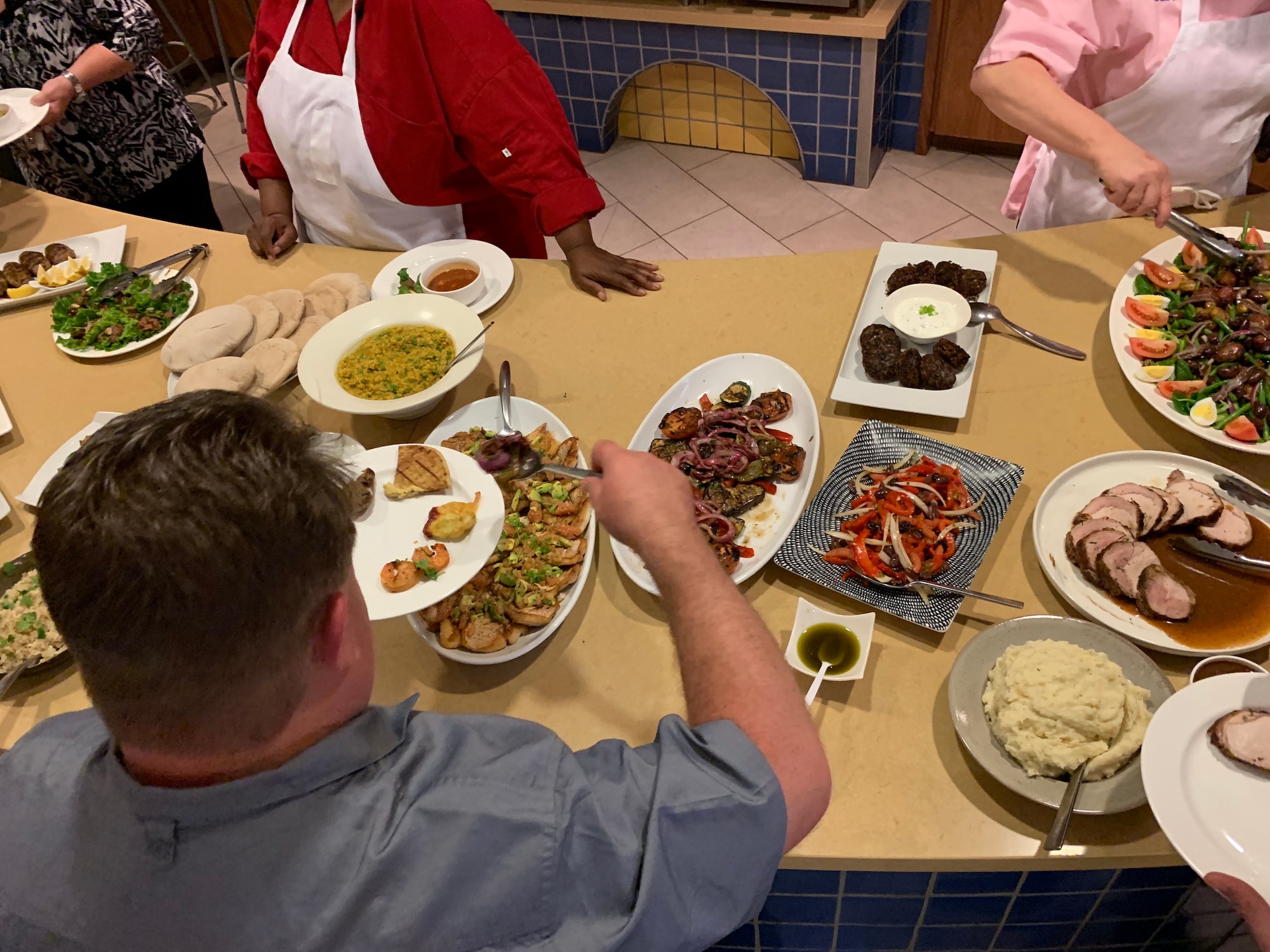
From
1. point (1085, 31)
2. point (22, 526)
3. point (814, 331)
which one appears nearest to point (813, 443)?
point (814, 331)

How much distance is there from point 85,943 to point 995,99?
92.8 inches

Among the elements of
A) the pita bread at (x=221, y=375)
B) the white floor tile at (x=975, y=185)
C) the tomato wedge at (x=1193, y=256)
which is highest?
the tomato wedge at (x=1193, y=256)

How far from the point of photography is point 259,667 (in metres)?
0.81

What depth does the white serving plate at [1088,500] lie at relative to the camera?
4.67 feet

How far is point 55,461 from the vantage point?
2.01m

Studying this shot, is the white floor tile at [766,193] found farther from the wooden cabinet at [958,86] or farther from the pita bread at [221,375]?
the pita bread at [221,375]

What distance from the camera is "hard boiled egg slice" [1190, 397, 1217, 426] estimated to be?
1.66 meters

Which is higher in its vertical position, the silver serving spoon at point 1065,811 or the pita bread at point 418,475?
→ the pita bread at point 418,475

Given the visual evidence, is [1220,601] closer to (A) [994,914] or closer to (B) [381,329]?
(A) [994,914]

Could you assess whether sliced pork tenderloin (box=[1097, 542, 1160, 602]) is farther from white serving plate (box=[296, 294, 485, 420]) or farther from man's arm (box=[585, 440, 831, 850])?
white serving plate (box=[296, 294, 485, 420])

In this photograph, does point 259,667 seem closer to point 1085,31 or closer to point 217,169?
point 1085,31

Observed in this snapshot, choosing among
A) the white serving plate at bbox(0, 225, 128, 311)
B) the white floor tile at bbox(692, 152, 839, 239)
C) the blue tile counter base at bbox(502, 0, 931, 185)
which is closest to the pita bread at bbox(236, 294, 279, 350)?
the white serving plate at bbox(0, 225, 128, 311)

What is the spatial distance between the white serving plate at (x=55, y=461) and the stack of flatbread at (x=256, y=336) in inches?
8.5

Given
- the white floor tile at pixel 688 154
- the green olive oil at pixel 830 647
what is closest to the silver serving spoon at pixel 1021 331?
the green olive oil at pixel 830 647
